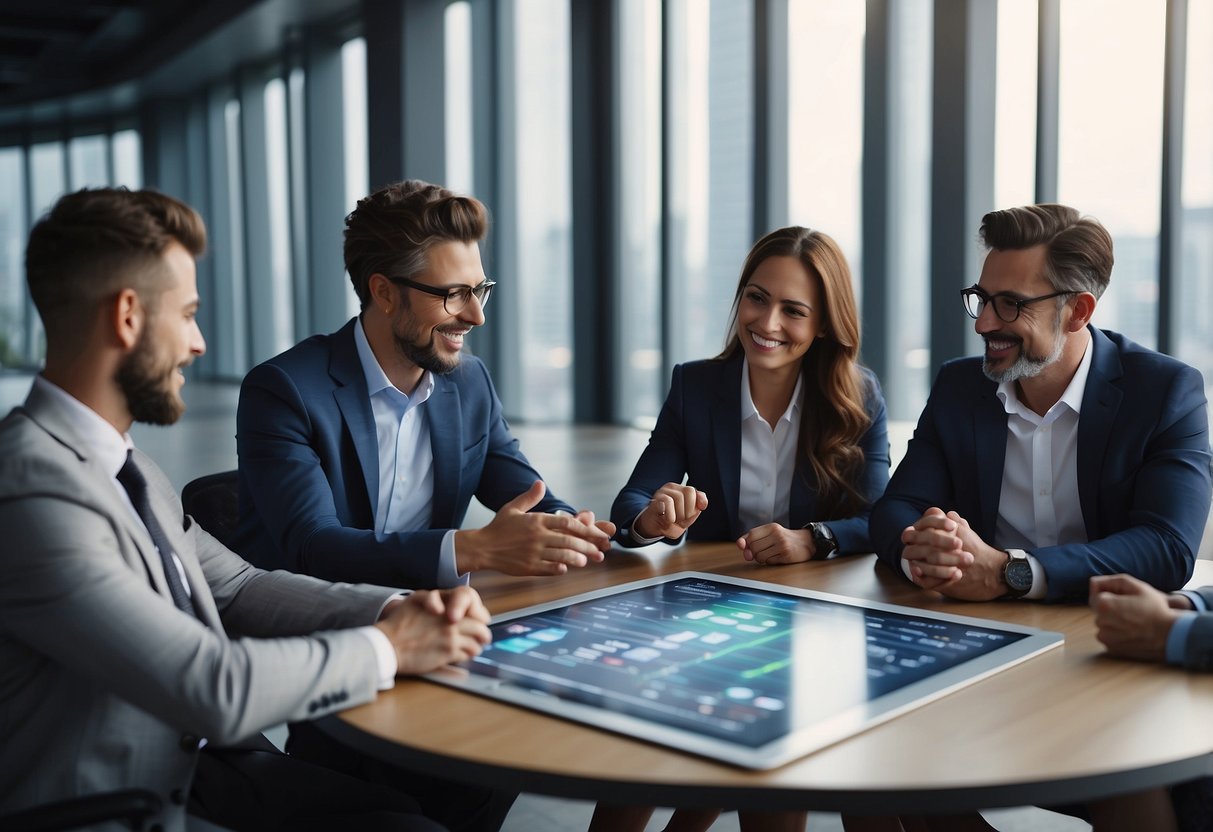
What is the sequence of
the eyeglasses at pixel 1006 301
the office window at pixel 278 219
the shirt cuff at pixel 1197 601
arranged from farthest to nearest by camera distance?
the office window at pixel 278 219, the eyeglasses at pixel 1006 301, the shirt cuff at pixel 1197 601

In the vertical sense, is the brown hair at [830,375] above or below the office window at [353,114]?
below

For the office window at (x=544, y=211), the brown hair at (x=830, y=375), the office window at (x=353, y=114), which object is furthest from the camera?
the office window at (x=353, y=114)

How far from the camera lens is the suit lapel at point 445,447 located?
253cm

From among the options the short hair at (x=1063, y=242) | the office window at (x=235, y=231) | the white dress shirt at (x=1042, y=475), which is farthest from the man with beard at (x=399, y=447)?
the office window at (x=235, y=231)

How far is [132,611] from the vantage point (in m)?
1.28

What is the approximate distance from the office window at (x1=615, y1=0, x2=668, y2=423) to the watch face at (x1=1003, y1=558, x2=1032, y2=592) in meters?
7.13

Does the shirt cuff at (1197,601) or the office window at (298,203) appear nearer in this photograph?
the shirt cuff at (1197,601)

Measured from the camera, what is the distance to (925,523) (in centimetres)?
193

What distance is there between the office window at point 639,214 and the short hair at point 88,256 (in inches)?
298

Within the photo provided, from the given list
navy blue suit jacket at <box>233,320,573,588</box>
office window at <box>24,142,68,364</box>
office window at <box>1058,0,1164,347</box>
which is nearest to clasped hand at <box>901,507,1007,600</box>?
navy blue suit jacket at <box>233,320,573,588</box>

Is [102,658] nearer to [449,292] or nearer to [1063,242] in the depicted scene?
[449,292]

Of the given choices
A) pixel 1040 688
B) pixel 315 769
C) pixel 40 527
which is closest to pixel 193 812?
pixel 315 769

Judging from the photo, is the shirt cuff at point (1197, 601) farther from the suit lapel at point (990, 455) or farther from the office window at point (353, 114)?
the office window at point (353, 114)

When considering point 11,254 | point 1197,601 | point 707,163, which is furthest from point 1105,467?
point 11,254
